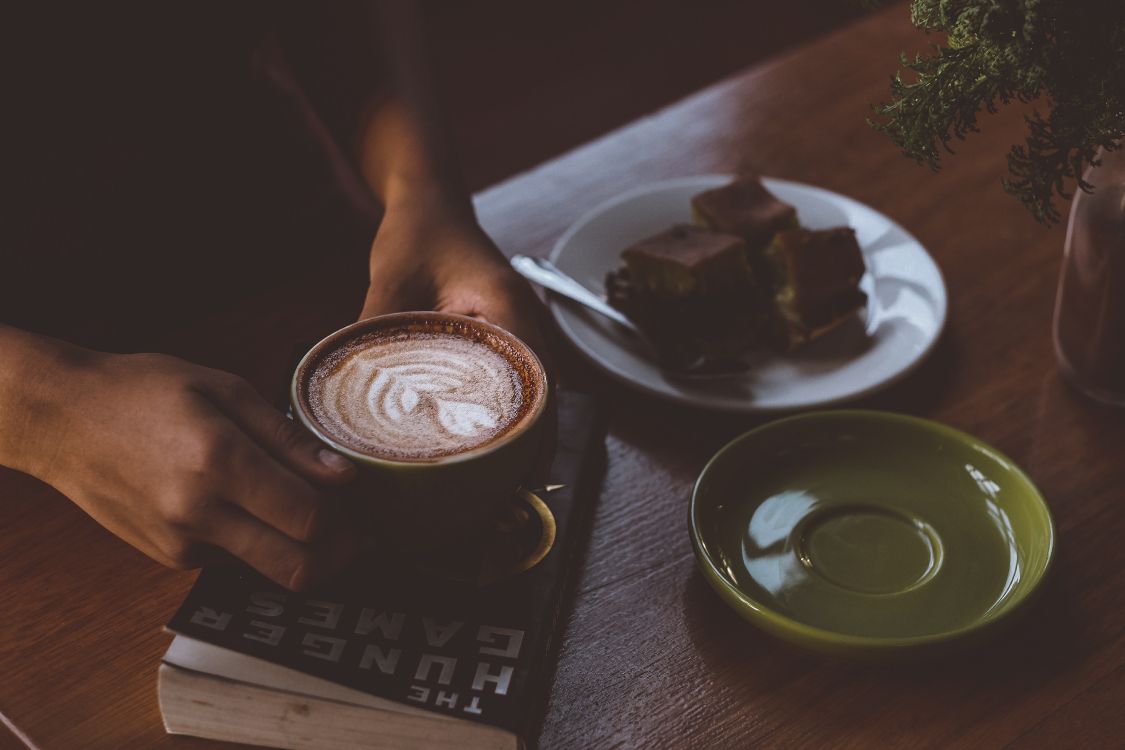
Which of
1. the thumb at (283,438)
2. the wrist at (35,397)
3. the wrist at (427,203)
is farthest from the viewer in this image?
the wrist at (427,203)

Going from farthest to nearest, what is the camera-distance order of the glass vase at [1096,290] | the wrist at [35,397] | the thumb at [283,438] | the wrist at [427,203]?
the wrist at [427,203] < the glass vase at [1096,290] < the wrist at [35,397] < the thumb at [283,438]

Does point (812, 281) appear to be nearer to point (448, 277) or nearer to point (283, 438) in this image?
point (448, 277)

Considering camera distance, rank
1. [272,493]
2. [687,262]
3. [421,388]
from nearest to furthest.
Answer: [272,493], [421,388], [687,262]

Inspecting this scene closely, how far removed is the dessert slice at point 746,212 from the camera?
1.25 metres

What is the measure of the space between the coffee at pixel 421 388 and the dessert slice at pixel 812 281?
1.42 ft

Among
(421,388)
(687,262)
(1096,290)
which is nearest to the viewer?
(421,388)

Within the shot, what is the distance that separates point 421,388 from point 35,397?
0.95 ft

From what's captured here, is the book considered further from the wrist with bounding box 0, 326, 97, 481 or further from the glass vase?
the glass vase

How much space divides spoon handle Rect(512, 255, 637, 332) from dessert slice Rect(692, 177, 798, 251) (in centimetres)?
17

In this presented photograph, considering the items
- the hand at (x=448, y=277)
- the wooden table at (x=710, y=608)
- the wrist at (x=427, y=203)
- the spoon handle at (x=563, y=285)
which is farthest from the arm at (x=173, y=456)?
the spoon handle at (x=563, y=285)

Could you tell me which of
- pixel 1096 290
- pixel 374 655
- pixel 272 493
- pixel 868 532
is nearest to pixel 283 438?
pixel 272 493

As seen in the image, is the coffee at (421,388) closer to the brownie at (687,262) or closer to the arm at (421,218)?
the arm at (421,218)

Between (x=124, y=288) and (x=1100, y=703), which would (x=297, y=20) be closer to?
(x=124, y=288)

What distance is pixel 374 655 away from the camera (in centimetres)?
74
